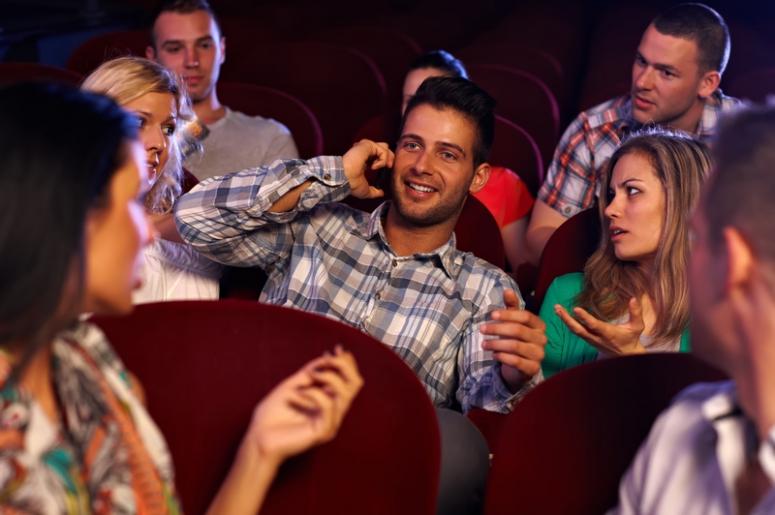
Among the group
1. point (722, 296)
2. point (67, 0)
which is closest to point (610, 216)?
point (722, 296)

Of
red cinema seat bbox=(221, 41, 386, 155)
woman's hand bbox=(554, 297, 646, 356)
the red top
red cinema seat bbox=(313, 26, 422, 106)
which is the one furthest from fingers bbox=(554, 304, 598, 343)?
red cinema seat bbox=(313, 26, 422, 106)

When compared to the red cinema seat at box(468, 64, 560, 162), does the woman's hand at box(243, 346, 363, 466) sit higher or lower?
lower

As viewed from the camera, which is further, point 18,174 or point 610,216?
point 610,216

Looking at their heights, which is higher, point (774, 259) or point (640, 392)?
point (774, 259)

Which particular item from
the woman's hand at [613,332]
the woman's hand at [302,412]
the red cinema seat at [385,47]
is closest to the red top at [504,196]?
the woman's hand at [613,332]

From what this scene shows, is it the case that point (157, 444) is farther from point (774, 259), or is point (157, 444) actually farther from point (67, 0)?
point (67, 0)

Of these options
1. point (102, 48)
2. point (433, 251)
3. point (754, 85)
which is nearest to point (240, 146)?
point (433, 251)

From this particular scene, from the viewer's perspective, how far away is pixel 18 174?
78cm

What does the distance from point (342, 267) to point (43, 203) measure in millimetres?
1273

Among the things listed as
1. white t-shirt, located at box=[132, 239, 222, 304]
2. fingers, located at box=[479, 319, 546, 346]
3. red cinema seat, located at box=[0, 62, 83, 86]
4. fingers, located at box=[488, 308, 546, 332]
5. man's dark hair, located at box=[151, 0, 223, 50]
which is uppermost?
man's dark hair, located at box=[151, 0, 223, 50]

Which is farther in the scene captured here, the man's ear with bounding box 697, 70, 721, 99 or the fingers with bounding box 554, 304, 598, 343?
the man's ear with bounding box 697, 70, 721, 99

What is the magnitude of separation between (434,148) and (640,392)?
1026 millimetres

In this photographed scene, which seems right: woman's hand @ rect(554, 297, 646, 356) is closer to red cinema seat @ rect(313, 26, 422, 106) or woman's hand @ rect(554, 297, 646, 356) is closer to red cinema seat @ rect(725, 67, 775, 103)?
red cinema seat @ rect(725, 67, 775, 103)

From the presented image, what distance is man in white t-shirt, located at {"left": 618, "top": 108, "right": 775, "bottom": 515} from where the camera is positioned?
84 centimetres
